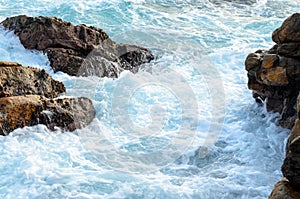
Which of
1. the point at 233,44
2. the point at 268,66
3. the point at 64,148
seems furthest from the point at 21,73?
the point at 233,44

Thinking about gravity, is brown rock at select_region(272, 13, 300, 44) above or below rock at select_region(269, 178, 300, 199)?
above

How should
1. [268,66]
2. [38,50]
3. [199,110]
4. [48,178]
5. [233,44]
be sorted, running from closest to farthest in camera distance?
[48,178]
[268,66]
[199,110]
[38,50]
[233,44]

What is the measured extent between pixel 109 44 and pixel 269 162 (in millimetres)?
5543

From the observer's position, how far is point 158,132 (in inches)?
300

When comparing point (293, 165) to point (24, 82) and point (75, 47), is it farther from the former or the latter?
point (75, 47)

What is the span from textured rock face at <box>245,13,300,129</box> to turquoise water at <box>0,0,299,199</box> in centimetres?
32

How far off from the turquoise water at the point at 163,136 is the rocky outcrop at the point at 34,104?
Answer: 0.17m

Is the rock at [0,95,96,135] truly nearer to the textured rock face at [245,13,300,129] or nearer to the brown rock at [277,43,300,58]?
the textured rock face at [245,13,300,129]

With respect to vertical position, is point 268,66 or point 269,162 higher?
point 268,66

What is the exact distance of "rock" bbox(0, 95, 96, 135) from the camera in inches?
270

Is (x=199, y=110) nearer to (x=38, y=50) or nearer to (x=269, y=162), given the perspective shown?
(x=269, y=162)

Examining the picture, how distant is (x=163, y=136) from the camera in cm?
747

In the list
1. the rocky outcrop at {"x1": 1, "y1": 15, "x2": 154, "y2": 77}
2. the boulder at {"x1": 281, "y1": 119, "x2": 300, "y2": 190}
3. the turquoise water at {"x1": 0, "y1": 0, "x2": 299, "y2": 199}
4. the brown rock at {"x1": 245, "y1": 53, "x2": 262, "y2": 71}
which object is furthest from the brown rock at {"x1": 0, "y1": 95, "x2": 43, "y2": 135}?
the boulder at {"x1": 281, "y1": 119, "x2": 300, "y2": 190}

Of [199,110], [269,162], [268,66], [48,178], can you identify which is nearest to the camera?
[48,178]
